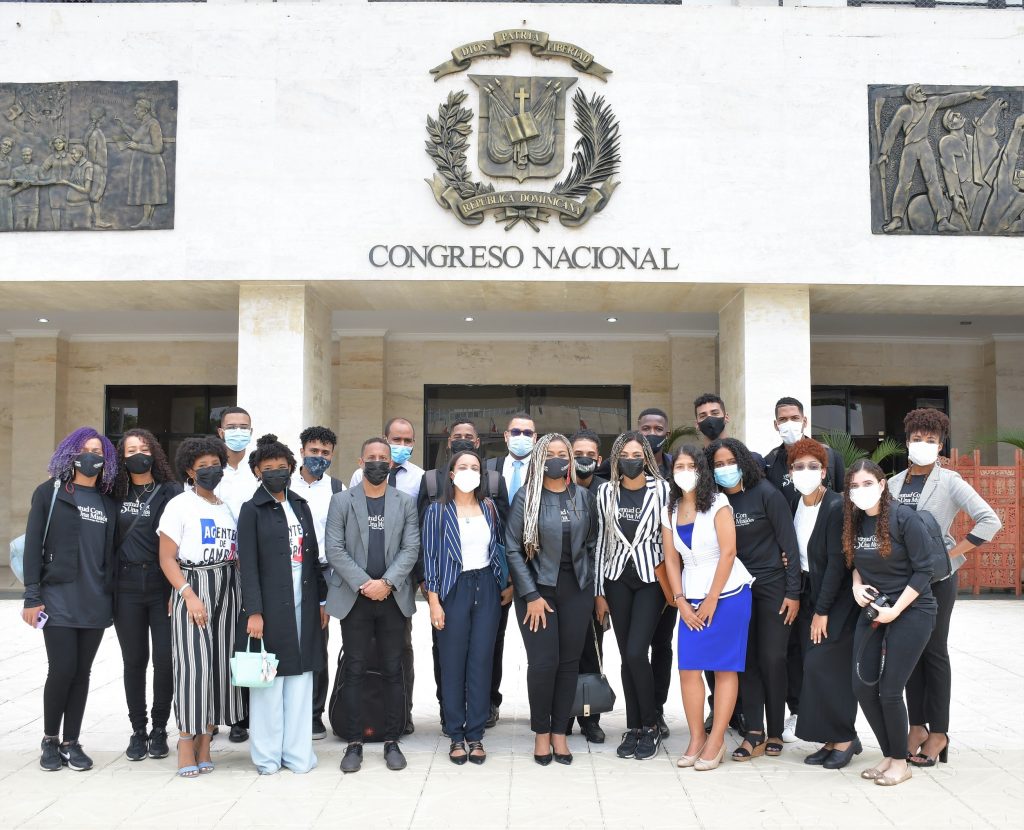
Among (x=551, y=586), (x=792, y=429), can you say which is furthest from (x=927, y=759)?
(x=551, y=586)

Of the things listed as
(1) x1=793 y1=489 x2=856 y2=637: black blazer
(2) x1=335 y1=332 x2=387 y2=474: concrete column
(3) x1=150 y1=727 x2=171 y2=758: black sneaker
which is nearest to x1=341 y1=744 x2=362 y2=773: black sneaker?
(3) x1=150 y1=727 x2=171 y2=758: black sneaker

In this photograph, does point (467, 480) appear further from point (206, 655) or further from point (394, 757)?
point (206, 655)

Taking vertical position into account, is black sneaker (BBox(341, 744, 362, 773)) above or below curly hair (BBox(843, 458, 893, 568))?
below

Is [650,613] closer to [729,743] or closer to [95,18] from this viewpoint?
[729,743]

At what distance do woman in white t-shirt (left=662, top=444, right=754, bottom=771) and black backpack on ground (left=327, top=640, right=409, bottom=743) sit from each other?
1.64 m

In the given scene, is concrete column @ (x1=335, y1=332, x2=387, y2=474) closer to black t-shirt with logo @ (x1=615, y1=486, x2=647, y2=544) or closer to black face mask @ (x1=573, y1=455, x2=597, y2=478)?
black face mask @ (x1=573, y1=455, x2=597, y2=478)

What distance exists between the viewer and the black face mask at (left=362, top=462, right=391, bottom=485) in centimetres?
520

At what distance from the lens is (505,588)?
536 cm

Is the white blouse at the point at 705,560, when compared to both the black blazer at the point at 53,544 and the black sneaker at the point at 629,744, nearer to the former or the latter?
the black sneaker at the point at 629,744

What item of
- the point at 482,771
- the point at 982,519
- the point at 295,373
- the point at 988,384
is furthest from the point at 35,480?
the point at 988,384

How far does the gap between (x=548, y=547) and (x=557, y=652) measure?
0.59 meters

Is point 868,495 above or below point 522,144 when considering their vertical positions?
below

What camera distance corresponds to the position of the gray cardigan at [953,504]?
5109 millimetres

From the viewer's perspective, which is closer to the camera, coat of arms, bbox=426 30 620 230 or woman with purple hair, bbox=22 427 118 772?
woman with purple hair, bbox=22 427 118 772
